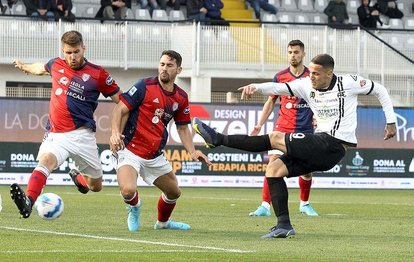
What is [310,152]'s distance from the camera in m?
12.6

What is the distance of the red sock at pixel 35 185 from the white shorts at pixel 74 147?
0.48 m

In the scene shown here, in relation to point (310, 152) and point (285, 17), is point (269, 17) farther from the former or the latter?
point (310, 152)

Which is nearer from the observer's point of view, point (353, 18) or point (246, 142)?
point (246, 142)

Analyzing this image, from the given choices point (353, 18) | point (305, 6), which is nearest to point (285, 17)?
point (305, 6)

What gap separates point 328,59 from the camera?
12.8 metres

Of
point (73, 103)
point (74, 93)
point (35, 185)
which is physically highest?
point (74, 93)

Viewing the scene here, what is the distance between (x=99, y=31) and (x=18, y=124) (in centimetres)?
600

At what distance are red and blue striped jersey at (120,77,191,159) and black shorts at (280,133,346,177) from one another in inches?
59.9

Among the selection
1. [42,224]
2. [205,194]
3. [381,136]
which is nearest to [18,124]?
[205,194]

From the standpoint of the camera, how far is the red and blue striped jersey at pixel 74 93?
13430 mm

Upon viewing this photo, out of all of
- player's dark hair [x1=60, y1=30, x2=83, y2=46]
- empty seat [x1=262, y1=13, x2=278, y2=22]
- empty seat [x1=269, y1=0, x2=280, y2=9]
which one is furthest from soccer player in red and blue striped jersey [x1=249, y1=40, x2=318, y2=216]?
empty seat [x1=269, y1=0, x2=280, y2=9]

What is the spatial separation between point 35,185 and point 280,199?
104 inches

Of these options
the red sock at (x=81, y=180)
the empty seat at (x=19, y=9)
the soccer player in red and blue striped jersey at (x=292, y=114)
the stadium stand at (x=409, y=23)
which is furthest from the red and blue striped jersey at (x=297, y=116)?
the stadium stand at (x=409, y=23)

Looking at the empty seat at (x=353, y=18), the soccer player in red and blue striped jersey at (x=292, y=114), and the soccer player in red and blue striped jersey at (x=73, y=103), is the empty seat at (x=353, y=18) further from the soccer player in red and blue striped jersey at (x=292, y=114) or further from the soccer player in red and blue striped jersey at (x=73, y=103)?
the soccer player in red and blue striped jersey at (x=73, y=103)
